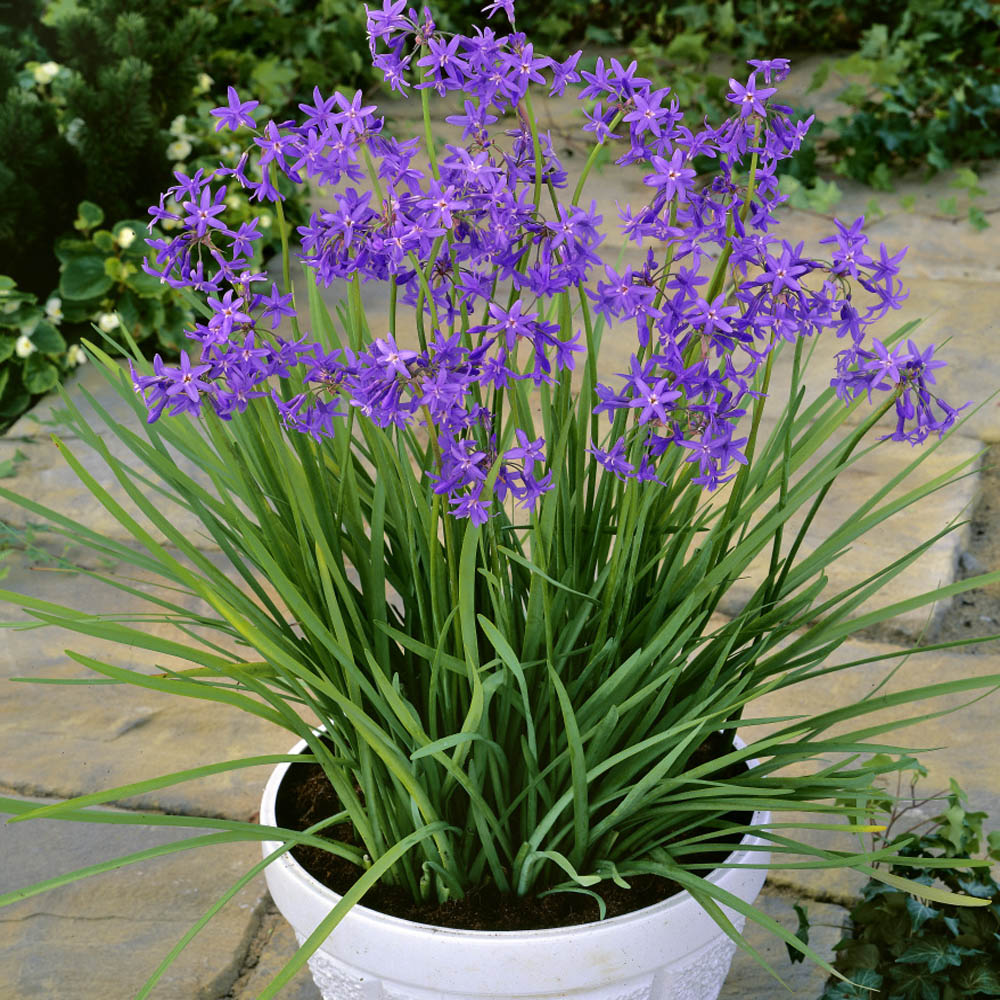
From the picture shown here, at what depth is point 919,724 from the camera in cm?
191

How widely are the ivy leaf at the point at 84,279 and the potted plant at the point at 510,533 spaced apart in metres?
1.82

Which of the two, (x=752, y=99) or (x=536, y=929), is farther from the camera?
(x=536, y=929)

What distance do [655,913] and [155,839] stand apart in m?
0.93

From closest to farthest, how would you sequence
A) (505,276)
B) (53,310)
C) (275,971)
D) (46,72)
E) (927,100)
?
(505,276) → (275,971) → (53,310) → (46,72) → (927,100)

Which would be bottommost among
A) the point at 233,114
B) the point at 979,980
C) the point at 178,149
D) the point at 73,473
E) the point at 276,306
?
the point at 73,473

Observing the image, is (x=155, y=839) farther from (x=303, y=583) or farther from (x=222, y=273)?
(x=222, y=273)

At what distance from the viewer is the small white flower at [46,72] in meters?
3.13

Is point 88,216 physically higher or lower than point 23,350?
higher

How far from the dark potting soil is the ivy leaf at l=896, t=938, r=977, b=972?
235mm

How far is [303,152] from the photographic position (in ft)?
3.04

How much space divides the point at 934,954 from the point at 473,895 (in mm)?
465

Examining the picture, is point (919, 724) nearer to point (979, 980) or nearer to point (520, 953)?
point (979, 980)

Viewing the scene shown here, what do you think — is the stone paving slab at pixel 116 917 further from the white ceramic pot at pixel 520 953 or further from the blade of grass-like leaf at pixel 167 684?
the blade of grass-like leaf at pixel 167 684

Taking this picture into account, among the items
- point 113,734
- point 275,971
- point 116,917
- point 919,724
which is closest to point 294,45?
point 113,734
